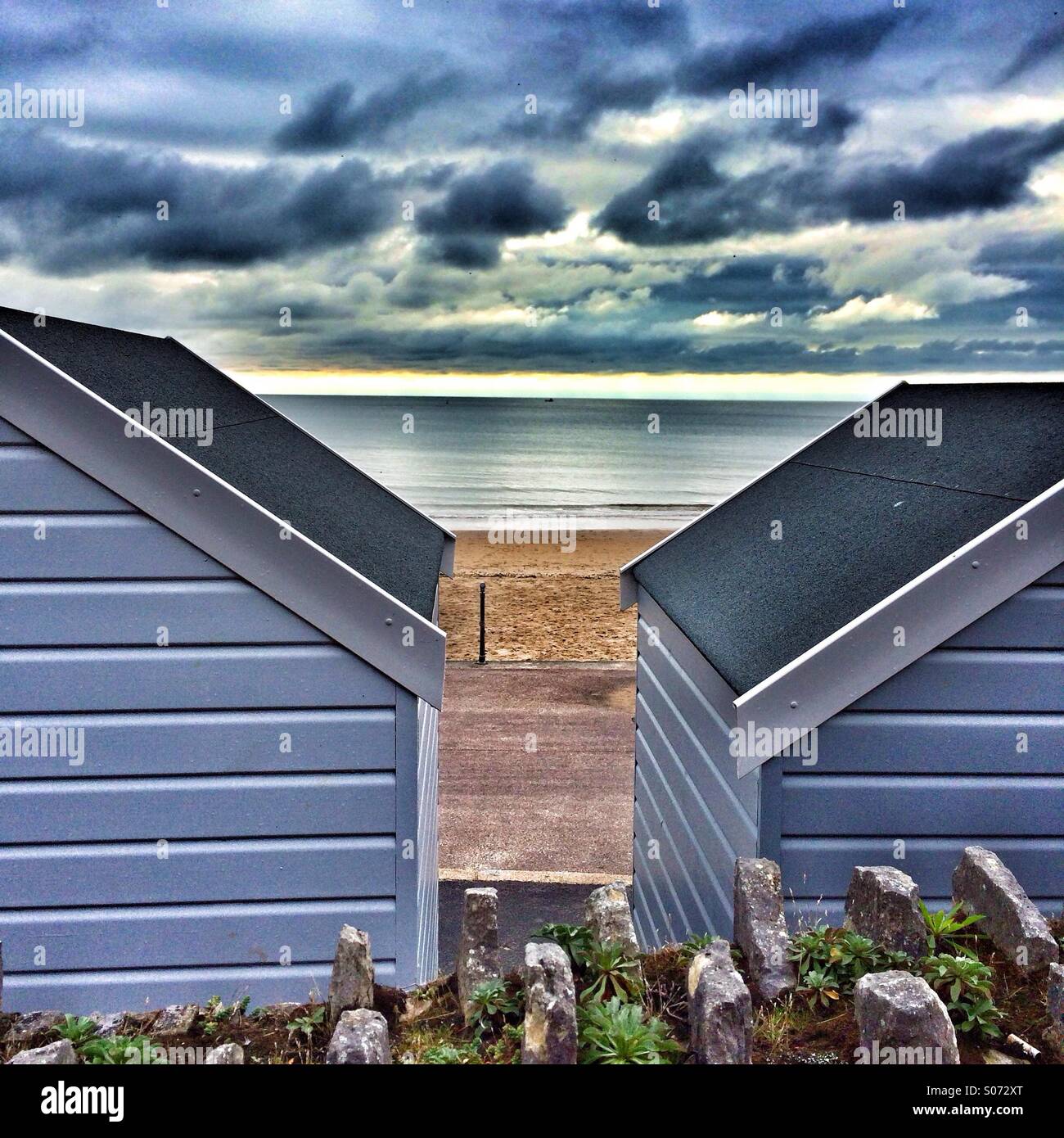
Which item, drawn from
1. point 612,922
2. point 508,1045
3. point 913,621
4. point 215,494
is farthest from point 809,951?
point 215,494

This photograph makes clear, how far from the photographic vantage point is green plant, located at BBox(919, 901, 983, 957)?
2697mm

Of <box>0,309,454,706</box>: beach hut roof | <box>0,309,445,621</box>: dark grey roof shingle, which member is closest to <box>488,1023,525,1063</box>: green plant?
<box>0,309,454,706</box>: beach hut roof

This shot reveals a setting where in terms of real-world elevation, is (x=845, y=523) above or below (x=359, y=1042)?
above

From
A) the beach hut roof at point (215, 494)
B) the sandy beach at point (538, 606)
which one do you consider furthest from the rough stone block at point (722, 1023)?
the sandy beach at point (538, 606)

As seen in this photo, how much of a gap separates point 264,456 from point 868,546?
12.6ft

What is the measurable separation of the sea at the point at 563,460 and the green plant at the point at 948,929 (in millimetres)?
17255

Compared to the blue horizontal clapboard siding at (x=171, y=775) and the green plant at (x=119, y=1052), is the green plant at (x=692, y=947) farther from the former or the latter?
the blue horizontal clapboard siding at (x=171, y=775)

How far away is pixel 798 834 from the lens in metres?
4.77

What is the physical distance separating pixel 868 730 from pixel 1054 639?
3.04ft

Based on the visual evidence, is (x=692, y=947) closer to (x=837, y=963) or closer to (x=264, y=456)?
(x=837, y=963)

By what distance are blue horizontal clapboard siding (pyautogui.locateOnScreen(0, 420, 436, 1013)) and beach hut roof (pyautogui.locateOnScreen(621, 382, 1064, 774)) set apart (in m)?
1.84

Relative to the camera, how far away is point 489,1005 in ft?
7.84

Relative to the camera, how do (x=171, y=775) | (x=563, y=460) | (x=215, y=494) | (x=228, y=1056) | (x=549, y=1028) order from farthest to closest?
(x=563, y=460) < (x=171, y=775) < (x=215, y=494) < (x=549, y=1028) < (x=228, y=1056)

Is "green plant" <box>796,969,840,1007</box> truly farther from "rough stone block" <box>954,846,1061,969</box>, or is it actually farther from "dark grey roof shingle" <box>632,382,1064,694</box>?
"dark grey roof shingle" <box>632,382,1064,694</box>
